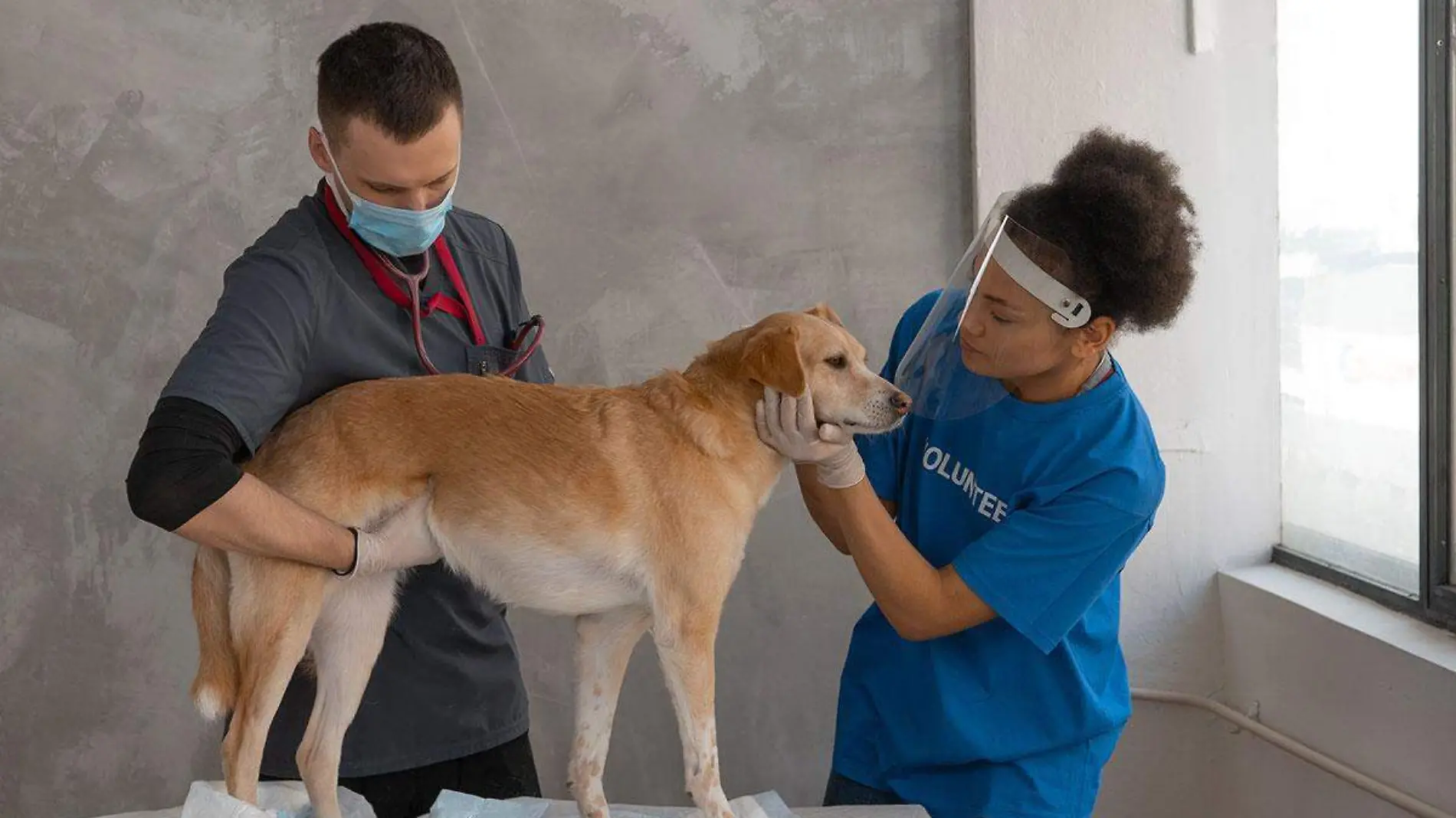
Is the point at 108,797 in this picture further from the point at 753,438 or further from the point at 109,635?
the point at 753,438

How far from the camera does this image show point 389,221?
1853 mm

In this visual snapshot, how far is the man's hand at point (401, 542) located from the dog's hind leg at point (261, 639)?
8 centimetres

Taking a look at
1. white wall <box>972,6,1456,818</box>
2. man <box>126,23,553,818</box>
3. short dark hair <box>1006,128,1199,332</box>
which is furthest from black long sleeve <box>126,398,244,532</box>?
white wall <box>972,6,1456,818</box>

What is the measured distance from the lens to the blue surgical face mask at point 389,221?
184cm

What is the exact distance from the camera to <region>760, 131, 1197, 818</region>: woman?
1999mm

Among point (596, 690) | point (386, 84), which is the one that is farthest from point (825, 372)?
point (386, 84)

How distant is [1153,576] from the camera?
11.7 ft

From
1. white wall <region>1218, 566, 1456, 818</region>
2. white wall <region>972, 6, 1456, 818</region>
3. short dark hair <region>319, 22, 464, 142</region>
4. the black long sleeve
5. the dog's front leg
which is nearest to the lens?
the black long sleeve

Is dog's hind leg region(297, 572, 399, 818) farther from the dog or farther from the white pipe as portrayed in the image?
the white pipe

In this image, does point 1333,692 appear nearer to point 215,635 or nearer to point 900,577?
point 900,577

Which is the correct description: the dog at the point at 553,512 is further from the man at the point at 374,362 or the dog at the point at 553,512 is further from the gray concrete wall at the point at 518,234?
the gray concrete wall at the point at 518,234

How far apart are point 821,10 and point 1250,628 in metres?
1.96

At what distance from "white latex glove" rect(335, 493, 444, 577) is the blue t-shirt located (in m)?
0.80

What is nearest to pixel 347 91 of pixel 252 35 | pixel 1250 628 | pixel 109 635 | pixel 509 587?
pixel 509 587
